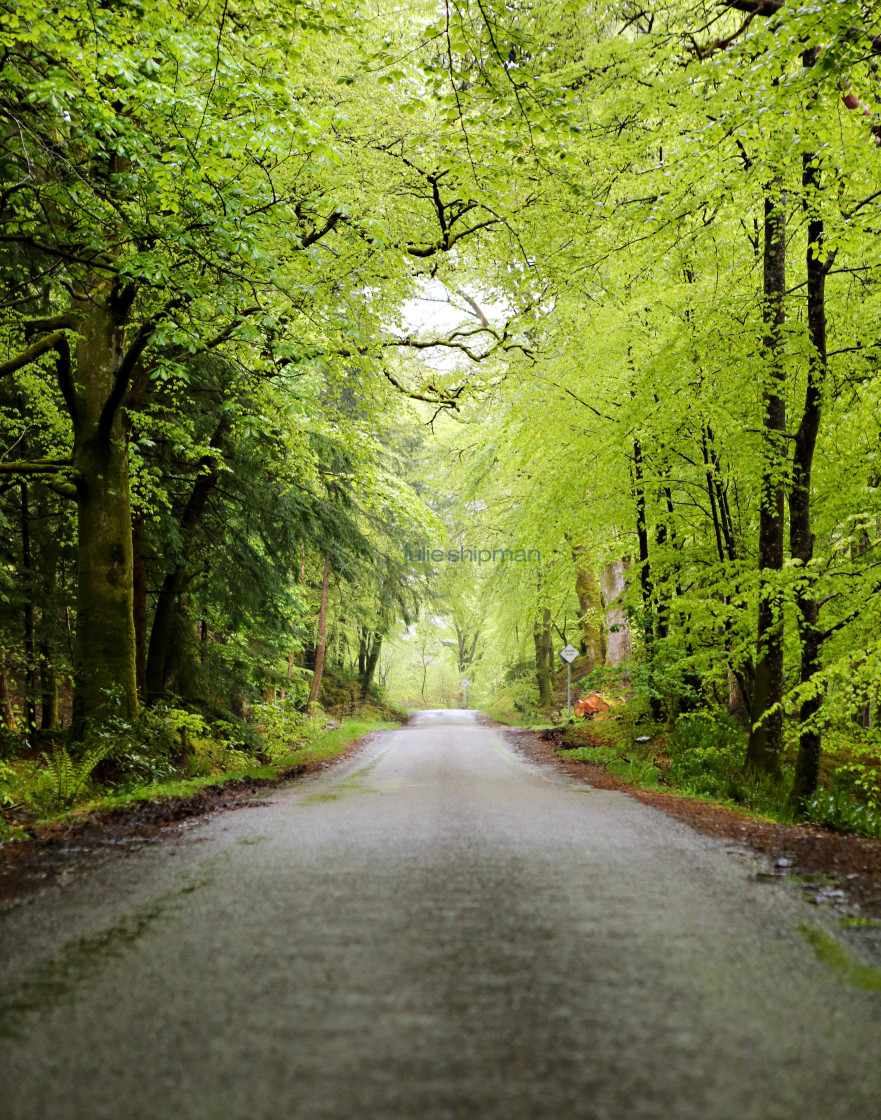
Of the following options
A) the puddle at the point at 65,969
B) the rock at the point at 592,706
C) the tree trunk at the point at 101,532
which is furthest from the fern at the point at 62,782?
the rock at the point at 592,706

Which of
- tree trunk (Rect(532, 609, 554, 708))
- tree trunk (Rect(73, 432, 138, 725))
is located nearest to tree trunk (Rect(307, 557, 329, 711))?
tree trunk (Rect(532, 609, 554, 708))

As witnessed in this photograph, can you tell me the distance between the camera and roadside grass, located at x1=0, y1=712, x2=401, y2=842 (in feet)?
18.3

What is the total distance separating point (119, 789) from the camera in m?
7.00

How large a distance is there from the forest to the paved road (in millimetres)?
3175

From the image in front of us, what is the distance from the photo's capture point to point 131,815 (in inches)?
229

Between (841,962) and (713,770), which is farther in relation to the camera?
(713,770)

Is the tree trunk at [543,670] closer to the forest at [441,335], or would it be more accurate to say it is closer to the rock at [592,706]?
the rock at [592,706]

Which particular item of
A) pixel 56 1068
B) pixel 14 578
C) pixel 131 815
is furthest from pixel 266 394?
pixel 56 1068

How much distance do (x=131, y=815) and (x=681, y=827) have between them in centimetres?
477

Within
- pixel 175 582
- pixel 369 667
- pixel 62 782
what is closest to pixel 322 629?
Result: pixel 175 582

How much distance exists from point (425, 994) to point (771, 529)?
7251mm

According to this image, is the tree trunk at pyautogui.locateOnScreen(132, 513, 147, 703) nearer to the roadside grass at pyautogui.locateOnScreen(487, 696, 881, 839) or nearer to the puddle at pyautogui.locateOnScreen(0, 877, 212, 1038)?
the roadside grass at pyautogui.locateOnScreen(487, 696, 881, 839)

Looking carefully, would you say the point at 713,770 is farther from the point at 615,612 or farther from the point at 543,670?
the point at 543,670

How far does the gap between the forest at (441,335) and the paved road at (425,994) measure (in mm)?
3175
